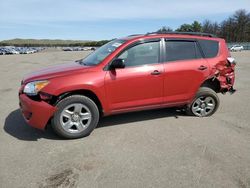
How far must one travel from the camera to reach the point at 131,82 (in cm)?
500

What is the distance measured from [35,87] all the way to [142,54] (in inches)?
81.3

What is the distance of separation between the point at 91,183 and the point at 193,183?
1258 mm

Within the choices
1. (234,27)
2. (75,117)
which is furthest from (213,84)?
(234,27)

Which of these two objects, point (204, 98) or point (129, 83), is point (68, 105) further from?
point (204, 98)

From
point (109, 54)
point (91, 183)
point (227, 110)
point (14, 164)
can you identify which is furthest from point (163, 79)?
point (14, 164)

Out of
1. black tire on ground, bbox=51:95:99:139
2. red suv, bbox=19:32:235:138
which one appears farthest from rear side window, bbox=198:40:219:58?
black tire on ground, bbox=51:95:99:139

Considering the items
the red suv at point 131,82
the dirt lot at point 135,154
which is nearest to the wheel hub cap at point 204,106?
the red suv at point 131,82

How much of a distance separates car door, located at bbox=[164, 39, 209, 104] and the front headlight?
2298 millimetres

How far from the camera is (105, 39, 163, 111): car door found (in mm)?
4910

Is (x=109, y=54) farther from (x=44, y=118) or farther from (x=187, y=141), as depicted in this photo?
(x=187, y=141)

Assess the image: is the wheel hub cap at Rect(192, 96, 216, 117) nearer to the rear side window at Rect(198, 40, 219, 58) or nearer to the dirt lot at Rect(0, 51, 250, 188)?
the dirt lot at Rect(0, 51, 250, 188)

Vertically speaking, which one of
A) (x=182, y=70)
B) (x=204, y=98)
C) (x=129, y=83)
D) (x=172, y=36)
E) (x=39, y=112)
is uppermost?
(x=172, y=36)

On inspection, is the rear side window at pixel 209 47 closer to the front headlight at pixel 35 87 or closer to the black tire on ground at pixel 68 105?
the black tire on ground at pixel 68 105

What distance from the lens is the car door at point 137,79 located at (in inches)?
193
